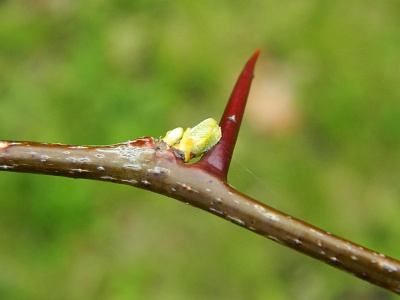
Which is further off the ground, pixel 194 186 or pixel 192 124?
pixel 194 186

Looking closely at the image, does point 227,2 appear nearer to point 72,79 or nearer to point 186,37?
point 186,37

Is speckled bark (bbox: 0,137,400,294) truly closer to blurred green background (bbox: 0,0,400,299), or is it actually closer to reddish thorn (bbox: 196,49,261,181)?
reddish thorn (bbox: 196,49,261,181)

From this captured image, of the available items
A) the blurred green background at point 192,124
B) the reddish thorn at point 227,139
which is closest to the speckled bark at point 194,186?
the reddish thorn at point 227,139

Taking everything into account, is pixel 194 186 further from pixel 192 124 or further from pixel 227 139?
pixel 192 124

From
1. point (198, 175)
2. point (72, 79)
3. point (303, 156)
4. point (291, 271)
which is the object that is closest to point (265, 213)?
point (198, 175)

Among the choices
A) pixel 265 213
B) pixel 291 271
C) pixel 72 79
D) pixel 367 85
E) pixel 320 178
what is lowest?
pixel 291 271

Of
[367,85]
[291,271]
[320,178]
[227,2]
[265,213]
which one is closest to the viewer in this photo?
[265,213]

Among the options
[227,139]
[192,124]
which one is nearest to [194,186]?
[227,139]
